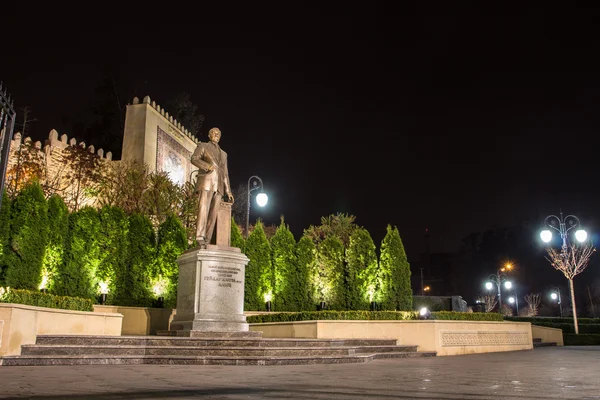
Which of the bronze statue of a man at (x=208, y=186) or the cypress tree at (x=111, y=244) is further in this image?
the cypress tree at (x=111, y=244)

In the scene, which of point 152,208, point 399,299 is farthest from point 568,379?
point 152,208

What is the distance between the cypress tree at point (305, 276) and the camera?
2159 cm

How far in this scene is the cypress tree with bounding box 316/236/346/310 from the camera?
21.7 meters

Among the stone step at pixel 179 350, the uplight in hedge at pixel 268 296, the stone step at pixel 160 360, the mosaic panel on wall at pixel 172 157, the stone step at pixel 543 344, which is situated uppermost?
the mosaic panel on wall at pixel 172 157

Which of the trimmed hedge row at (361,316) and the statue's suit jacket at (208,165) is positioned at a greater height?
the statue's suit jacket at (208,165)

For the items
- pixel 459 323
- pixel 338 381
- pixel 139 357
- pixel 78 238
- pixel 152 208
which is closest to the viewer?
pixel 338 381

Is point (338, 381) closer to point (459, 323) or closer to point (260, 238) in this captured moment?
point (459, 323)

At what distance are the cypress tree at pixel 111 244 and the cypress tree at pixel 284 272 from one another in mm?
6187

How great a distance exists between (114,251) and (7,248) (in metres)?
3.81

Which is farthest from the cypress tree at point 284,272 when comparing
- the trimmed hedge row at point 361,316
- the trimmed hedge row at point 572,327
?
the trimmed hedge row at point 572,327

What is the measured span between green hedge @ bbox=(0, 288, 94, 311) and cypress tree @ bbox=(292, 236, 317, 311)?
9.31m

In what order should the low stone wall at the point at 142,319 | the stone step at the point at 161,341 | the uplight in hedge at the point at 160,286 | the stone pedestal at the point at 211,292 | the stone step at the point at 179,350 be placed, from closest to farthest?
the stone step at the point at 179,350, the stone step at the point at 161,341, the stone pedestal at the point at 211,292, the low stone wall at the point at 142,319, the uplight in hedge at the point at 160,286

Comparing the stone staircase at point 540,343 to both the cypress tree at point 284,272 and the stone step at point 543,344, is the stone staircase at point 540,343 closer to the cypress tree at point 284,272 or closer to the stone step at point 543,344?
the stone step at point 543,344

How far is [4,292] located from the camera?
11008mm
